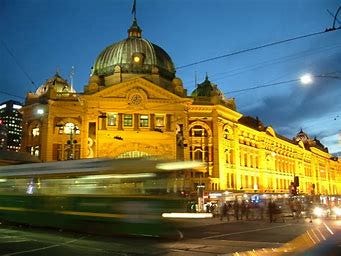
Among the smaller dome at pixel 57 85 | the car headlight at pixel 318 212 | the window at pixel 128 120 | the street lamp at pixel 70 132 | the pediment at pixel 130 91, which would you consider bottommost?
the car headlight at pixel 318 212

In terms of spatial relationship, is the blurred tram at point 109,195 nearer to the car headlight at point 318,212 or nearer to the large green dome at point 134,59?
the car headlight at point 318,212

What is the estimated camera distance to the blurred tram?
17.7m

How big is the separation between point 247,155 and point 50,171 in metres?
58.7

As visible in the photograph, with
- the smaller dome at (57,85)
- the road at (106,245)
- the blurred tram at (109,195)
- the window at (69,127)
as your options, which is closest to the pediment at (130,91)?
the window at (69,127)

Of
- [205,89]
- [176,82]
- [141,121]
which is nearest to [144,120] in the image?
[141,121]

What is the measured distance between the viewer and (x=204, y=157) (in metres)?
66.9

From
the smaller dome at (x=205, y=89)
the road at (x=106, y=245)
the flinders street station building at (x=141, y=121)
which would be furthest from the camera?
the smaller dome at (x=205, y=89)

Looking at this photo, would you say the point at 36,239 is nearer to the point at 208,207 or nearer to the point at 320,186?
the point at 208,207

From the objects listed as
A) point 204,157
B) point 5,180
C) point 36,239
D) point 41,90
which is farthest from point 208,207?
point 41,90

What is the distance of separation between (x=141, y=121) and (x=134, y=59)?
1280 cm

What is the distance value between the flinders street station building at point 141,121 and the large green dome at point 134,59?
0.15 meters

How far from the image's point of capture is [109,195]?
18.3 meters

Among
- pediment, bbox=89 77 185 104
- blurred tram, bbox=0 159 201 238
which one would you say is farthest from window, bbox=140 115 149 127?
blurred tram, bbox=0 159 201 238

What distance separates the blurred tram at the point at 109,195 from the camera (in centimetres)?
1772
